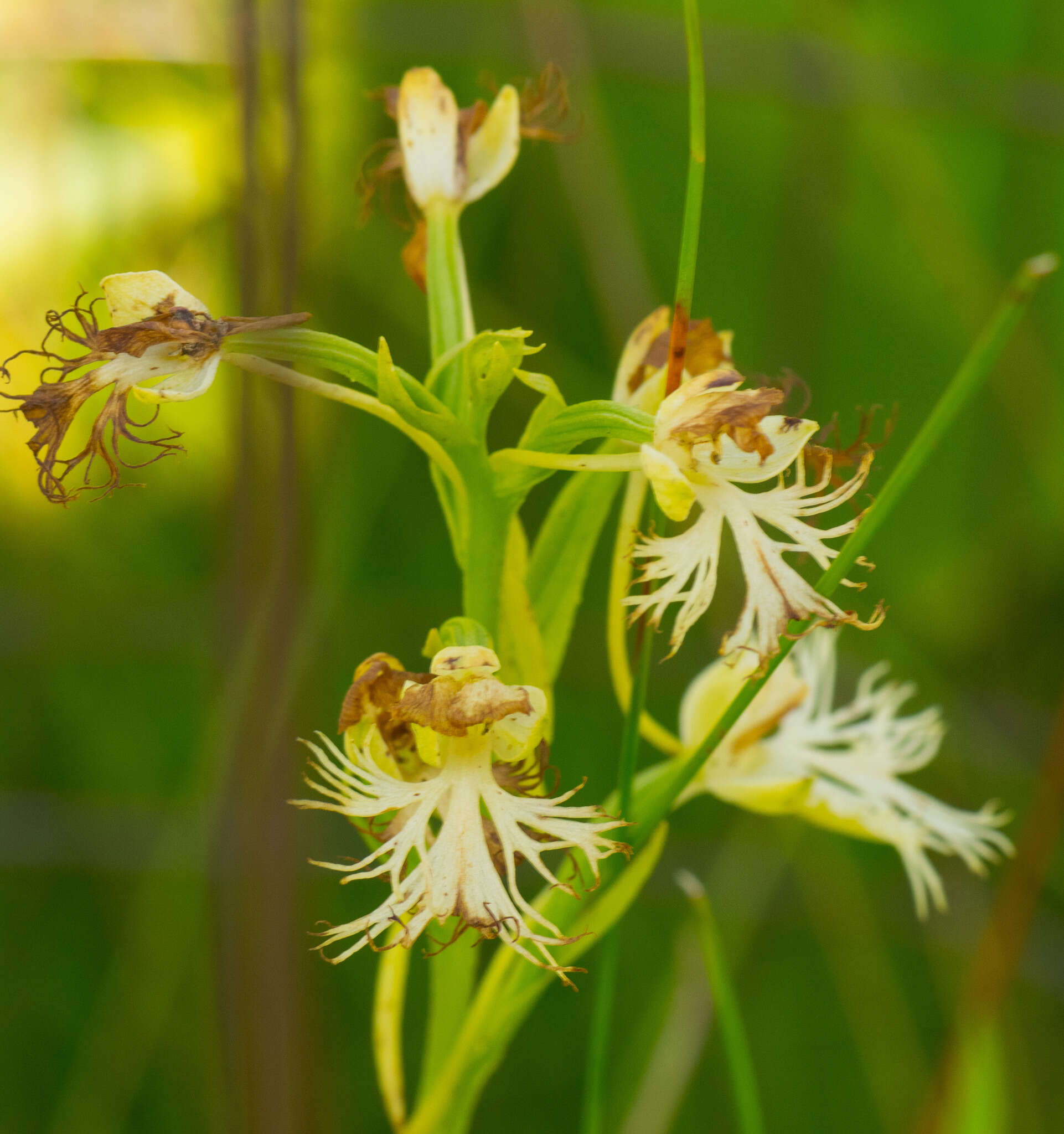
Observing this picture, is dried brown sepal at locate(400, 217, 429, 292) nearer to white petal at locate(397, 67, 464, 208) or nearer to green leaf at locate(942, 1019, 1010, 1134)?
white petal at locate(397, 67, 464, 208)

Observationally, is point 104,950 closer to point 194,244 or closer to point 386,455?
point 386,455

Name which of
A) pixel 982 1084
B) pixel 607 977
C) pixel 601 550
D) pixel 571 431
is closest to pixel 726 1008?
pixel 607 977

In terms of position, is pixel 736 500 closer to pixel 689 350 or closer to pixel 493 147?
pixel 689 350

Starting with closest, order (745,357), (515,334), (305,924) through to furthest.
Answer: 1. (515,334)
2. (305,924)
3. (745,357)

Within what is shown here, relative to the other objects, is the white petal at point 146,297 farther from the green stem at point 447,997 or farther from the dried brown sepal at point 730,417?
the green stem at point 447,997

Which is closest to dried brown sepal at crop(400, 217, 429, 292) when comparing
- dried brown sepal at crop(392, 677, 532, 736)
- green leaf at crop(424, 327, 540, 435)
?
green leaf at crop(424, 327, 540, 435)

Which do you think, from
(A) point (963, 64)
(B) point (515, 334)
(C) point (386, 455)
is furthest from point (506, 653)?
(A) point (963, 64)
